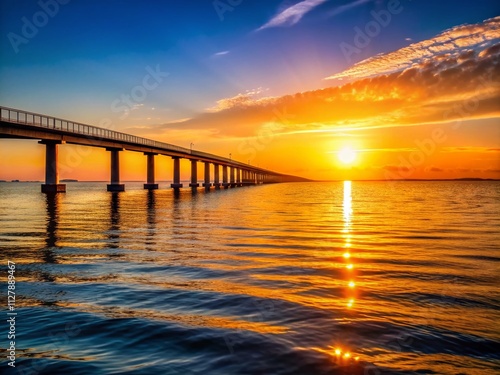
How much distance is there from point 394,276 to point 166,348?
783 cm

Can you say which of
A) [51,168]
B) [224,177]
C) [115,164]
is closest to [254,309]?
[51,168]

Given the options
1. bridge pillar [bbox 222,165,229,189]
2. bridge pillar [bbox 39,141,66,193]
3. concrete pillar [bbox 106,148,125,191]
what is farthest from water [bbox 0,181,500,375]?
bridge pillar [bbox 222,165,229,189]

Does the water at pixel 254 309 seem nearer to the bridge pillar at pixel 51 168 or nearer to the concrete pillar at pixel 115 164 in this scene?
the bridge pillar at pixel 51 168

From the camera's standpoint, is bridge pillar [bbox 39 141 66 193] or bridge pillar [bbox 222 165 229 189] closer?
bridge pillar [bbox 39 141 66 193]

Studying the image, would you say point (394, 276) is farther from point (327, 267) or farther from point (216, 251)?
point (216, 251)

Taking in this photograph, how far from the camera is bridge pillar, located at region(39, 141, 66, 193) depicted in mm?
70625

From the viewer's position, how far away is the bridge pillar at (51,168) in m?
70.6

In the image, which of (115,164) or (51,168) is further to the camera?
(115,164)

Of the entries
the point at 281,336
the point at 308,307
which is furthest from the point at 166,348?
the point at 308,307

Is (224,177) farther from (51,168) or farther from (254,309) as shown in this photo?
(254,309)

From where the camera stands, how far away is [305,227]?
2548 centimetres

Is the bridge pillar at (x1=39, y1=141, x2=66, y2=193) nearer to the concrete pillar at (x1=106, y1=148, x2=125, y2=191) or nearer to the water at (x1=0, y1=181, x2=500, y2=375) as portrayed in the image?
the concrete pillar at (x1=106, y1=148, x2=125, y2=191)

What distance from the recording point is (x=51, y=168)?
72625 mm

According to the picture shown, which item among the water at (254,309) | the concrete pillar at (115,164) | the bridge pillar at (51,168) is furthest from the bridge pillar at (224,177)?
the water at (254,309)
